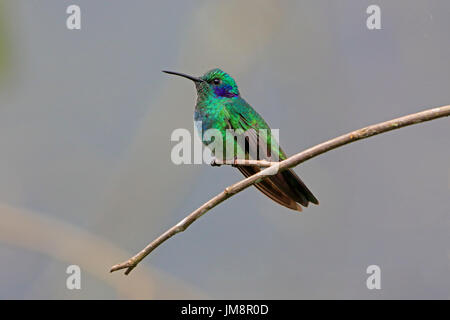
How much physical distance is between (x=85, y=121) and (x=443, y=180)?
2.75 m

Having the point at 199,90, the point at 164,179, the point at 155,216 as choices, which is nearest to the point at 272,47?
the point at 199,90

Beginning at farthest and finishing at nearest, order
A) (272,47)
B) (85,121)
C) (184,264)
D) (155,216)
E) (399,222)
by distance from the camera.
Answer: (85,121) < (272,47) < (184,264) < (399,222) < (155,216)

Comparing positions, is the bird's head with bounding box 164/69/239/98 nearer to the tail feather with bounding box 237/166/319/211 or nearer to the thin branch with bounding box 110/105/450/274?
the tail feather with bounding box 237/166/319/211

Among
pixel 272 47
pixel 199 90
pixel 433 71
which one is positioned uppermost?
pixel 272 47

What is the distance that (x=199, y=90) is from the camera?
132 inches

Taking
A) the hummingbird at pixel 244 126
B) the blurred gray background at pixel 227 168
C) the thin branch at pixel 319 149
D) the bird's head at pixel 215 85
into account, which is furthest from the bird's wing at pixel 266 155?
the thin branch at pixel 319 149

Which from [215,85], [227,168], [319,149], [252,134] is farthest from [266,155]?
[227,168]

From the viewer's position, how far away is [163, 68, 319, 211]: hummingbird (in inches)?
108

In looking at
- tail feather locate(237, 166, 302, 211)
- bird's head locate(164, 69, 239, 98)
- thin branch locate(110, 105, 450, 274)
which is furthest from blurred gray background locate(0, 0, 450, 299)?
thin branch locate(110, 105, 450, 274)

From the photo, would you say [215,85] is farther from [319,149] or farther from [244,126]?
[319,149]

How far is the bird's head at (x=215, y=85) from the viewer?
3.33 m

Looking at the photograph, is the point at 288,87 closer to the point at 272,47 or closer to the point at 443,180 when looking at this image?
the point at 272,47

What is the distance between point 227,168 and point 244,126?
1186 millimetres

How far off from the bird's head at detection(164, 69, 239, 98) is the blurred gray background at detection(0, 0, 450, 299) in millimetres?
191
